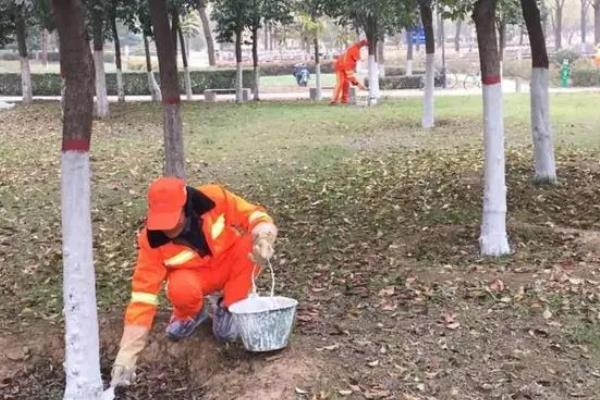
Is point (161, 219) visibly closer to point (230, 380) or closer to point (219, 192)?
point (219, 192)

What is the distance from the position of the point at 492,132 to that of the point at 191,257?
110 inches

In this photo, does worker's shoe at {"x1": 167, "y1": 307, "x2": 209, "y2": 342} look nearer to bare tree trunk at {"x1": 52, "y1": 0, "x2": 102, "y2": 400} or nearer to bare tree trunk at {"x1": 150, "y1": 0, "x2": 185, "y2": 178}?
bare tree trunk at {"x1": 52, "y1": 0, "x2": 102, "y2": 400}

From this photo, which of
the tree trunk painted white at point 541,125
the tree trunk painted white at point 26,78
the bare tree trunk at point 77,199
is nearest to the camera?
the bare tree trunk at point 77,199

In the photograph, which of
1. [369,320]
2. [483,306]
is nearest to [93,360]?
[369,320]

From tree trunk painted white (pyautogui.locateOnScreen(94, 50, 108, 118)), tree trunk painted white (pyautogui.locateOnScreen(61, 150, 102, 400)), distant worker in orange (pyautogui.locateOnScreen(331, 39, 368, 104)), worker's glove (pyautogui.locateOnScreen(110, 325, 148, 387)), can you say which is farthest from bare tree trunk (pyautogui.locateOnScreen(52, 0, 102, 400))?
distant worker in orange (pyautogui.locateOnScreen(331, 39, 368, 104))

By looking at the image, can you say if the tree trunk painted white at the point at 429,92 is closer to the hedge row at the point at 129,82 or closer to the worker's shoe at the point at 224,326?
the worker's shoe at the point at 224,326

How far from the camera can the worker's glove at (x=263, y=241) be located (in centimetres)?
407

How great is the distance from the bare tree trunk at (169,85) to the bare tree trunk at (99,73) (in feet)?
34.3

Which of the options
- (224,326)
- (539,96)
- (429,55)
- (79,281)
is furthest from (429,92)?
(79,281)

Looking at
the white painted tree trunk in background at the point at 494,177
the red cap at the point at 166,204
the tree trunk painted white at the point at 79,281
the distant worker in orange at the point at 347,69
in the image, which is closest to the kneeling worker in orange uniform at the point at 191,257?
the red cap at the point at 166,204

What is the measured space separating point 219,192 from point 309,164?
6.80 m

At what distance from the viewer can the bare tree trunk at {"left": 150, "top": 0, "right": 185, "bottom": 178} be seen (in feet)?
20.7

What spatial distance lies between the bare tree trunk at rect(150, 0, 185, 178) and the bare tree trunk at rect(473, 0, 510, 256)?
235cm

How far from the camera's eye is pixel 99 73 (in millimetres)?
16859
